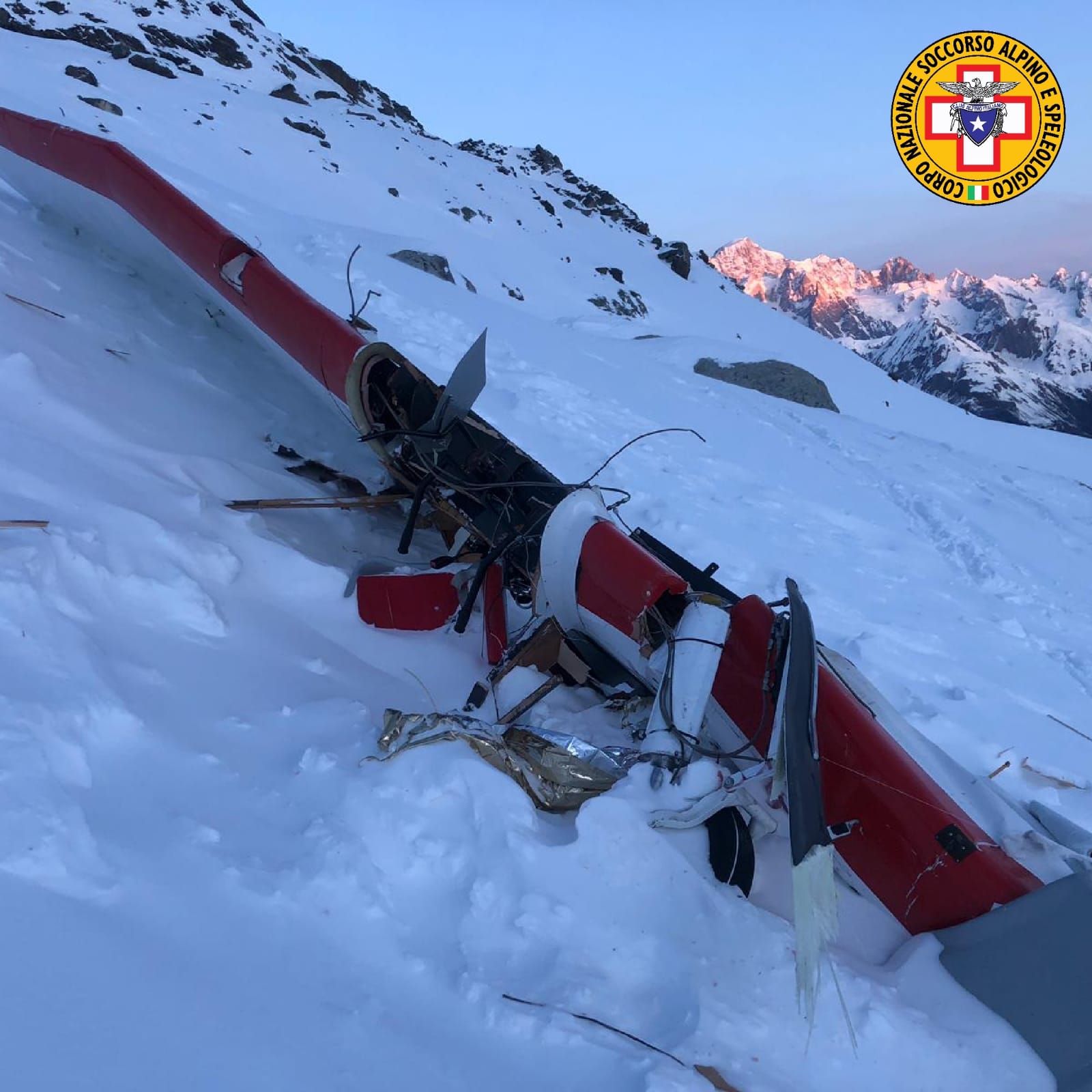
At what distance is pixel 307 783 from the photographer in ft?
6.72

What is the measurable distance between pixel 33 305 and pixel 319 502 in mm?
1886

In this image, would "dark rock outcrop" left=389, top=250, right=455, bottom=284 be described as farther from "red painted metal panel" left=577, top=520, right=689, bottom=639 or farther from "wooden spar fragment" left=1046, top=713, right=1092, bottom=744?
"wooden spar fragment" left=1046, top=713, right=1092, bottom=744

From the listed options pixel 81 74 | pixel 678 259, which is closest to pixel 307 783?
pixel 81 74

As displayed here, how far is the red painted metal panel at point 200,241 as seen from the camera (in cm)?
445

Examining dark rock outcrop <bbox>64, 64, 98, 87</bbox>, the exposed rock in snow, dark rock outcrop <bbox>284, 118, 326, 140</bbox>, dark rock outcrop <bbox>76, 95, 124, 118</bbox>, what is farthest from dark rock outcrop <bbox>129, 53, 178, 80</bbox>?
the exposed rock in snow

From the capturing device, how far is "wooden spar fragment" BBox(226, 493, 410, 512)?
3.39 m

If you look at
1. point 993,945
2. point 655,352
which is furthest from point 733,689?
point 655,352

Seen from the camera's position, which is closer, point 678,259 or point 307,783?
point 307,783

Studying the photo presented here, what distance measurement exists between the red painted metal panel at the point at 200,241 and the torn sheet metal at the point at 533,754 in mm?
2518

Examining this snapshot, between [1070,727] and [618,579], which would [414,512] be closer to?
[618,579]

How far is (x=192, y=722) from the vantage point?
6.92 feet

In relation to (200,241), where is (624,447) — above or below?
below

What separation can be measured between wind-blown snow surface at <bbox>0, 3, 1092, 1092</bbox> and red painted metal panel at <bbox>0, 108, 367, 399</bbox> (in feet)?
0.69

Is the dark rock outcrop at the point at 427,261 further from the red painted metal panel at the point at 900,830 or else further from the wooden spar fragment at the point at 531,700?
the red painted metal panel at the point at 900,830
